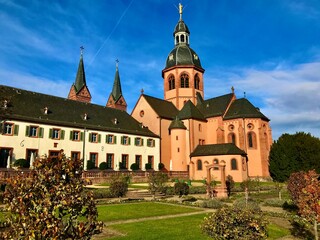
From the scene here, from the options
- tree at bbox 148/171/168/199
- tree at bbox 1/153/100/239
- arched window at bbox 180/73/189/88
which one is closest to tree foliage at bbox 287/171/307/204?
tree at bbox 148/171/168/199

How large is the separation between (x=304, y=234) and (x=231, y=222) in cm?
703

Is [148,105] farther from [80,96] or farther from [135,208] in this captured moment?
[135,208]

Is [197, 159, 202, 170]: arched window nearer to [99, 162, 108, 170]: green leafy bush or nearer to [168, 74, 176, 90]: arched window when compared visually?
[99, 162, 108, 170]: green leafy bush

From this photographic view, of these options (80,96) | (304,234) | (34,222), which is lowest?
(304,234)

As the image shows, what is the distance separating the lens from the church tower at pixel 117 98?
74.7 m

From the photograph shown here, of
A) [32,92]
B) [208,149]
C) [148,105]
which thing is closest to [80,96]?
[148,105]

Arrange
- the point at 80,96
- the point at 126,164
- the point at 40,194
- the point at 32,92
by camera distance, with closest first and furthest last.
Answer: the point at 40,194
the point at 32,92
the point at 126,164
the point at 80,96

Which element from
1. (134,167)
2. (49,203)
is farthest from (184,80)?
(49,203)

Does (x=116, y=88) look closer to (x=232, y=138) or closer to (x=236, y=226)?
(x=232, y=138)

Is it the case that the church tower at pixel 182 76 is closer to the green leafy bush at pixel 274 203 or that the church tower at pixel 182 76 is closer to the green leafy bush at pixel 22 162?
the green leafy bush at pixel 22 162

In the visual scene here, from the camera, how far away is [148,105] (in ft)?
162

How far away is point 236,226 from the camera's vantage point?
6.59 metres

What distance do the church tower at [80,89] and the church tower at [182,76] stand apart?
71.2 ft

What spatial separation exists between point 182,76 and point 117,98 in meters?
26.8
